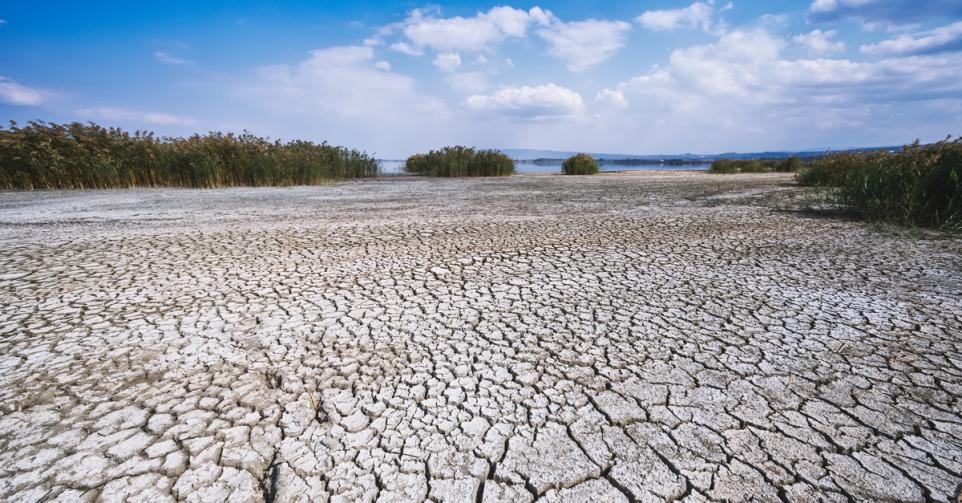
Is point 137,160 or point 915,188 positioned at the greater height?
point 137,160

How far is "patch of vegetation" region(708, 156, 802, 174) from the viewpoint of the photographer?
852 inches

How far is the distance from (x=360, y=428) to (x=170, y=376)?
0.93 m

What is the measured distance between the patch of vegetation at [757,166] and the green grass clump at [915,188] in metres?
17.3

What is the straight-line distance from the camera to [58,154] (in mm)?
9602

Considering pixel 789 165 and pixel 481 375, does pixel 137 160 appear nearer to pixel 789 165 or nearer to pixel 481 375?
pixel 481 375

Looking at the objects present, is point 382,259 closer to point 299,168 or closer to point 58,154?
point 299,168

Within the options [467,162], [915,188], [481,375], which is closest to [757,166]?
[467,162]

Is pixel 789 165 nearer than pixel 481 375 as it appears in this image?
No

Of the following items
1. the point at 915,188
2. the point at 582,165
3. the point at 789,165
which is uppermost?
the point at 582,165

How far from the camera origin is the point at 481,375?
171 centimetres

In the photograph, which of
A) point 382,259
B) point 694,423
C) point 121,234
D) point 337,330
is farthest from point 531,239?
point 121,234

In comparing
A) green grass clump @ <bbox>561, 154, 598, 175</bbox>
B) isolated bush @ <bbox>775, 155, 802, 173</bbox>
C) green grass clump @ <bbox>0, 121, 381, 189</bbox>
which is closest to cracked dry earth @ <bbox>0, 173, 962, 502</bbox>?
green grass clump @ <bbox>0, 121, 381, 189</bbox>

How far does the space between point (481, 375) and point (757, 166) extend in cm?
2639

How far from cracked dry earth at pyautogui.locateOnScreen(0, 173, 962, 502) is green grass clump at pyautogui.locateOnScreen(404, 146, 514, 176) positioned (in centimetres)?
1376
